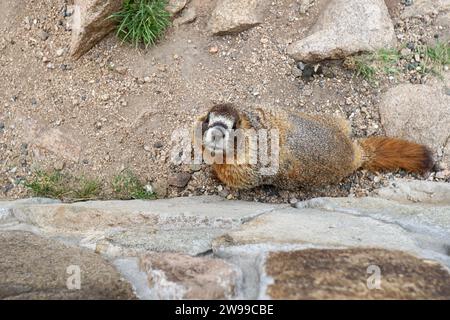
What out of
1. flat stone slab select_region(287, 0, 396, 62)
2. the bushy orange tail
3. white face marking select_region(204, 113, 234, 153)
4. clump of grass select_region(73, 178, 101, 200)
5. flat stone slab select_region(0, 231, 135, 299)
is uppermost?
flat stone slab select_region(287, 0, 396, 62)

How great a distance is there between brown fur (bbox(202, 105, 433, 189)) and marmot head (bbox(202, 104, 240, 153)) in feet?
0.49

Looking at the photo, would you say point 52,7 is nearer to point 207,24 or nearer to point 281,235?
point 207,24

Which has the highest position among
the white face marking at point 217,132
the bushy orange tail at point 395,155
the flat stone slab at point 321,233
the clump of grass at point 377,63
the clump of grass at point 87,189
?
the clump of grass at point 377,63

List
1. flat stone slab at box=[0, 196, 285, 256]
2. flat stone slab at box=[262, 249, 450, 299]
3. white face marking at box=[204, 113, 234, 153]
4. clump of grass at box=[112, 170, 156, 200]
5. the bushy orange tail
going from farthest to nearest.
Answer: clump of grass at box=[112, 170, 156, 200]
the bushy orange tail
white face marking at box=[204, 113, 234, 153]
flat stone slab at box=[0, 196, 285, 256]
flat stone slab at box=[262, 249, 450, 299]

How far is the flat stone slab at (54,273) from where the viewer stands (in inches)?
76.4

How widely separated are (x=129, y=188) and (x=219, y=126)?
1020mm

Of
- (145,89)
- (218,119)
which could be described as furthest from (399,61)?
(145,89)

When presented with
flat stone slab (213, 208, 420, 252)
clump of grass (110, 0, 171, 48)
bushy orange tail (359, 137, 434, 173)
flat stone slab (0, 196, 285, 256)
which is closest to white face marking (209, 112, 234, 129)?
flat stone slab (0, 196, 285, 256)

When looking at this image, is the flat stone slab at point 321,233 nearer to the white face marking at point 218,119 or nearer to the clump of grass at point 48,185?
the white face marking at point 218,119

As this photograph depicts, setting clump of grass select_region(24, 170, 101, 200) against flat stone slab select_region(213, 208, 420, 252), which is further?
clump of grass select_region(24, 170, 101, 200)

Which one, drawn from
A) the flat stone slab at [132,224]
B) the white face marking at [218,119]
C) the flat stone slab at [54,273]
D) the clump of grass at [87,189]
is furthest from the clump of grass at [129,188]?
the flat stone slab at [54,273]

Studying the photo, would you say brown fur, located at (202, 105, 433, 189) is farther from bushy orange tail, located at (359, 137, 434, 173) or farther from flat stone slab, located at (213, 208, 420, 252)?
flat stone slab, located at (213, 208, 420, 252)

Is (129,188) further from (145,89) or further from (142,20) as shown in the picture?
(142,20)

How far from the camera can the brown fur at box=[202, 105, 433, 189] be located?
11.5ft
